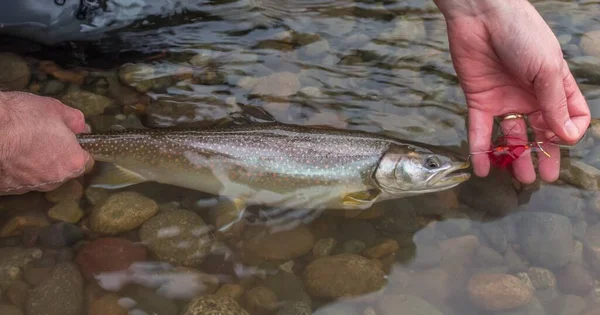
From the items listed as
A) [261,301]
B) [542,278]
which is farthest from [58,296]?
[542,278]

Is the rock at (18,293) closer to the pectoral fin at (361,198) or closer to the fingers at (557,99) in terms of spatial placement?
the pectoral fin at (361,198)

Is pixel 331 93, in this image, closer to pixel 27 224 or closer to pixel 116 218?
pixel 116 218

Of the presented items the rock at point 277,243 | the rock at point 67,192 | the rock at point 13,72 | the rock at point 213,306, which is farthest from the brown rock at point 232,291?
the rock at point 13,72

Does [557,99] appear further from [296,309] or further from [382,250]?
[296,309]

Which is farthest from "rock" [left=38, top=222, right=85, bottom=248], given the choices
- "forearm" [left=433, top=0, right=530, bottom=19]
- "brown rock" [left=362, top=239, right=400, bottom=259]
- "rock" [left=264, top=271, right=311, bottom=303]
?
"forearm" [left=433, top=0, right=530, bottom=19]

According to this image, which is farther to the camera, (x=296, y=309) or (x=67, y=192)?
(x=67, y=192)

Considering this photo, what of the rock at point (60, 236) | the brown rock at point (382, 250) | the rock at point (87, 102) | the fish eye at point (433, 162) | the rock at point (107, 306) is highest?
the rock at point (87, 102)

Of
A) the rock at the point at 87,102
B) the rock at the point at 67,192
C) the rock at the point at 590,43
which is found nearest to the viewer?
the rock at the point at 67,192
